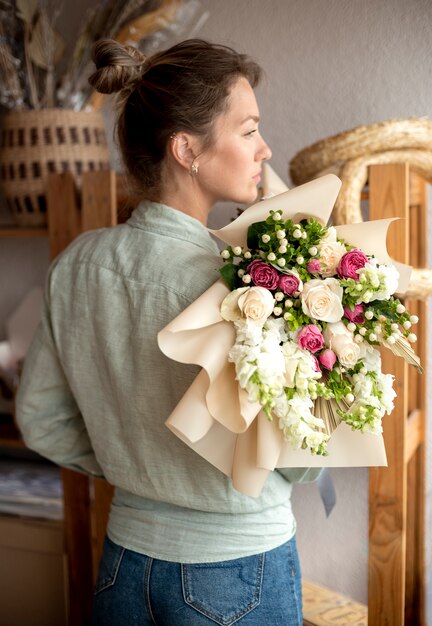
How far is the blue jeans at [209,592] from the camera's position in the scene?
117 cm

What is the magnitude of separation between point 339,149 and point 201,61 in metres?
0.48

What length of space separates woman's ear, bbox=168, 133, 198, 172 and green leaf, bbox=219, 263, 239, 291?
0.85 feet

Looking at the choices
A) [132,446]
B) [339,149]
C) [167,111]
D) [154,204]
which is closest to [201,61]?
[167,111]

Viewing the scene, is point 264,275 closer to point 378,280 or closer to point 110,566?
point 378,280

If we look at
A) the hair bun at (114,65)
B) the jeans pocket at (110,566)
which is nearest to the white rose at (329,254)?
the hair bun at (114,65)

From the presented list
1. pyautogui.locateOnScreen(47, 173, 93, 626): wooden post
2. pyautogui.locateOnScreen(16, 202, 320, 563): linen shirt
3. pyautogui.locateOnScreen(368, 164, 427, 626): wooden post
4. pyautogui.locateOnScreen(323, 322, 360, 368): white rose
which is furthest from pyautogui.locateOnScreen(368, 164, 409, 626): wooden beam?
pyautogui.locateOnScreen(47, 173, 93, 626): wooden post

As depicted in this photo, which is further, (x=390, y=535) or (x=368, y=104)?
(x=368, y=104)

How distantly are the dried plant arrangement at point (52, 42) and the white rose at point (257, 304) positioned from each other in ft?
4.65

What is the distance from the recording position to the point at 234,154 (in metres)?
1.22

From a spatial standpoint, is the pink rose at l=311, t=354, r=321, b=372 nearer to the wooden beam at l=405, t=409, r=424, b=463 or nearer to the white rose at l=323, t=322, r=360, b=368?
the white rose at l=323, t=322, r=360, b=368

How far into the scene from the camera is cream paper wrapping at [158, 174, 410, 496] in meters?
1.00

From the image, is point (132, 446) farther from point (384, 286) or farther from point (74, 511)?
point (74, 511)

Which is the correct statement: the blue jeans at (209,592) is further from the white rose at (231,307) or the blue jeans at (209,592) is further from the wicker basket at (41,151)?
the wicker basket at (41,151)

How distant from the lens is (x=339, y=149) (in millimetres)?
1585
